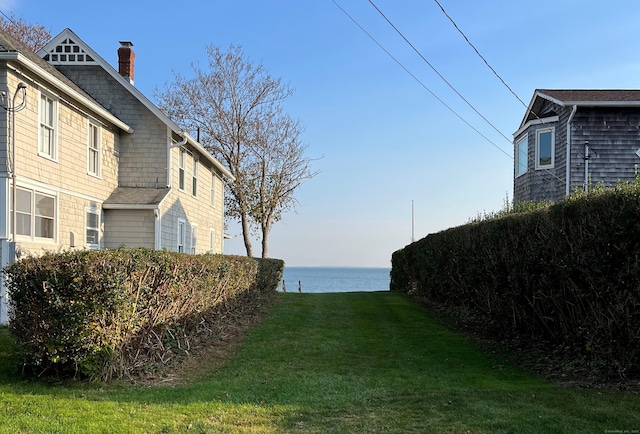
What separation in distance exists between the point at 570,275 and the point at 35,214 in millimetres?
11359

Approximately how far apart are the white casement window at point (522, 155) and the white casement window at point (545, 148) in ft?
2.83

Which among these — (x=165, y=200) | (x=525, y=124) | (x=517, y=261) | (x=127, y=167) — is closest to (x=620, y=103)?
(x=525, y=124)

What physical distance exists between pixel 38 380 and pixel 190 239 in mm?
13710

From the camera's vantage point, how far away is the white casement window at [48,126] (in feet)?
42.0

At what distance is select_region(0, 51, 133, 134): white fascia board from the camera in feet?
36.2

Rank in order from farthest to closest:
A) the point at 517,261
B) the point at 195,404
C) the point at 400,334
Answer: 1. the point at 400,334
2. the point at 517,261
3. the point at 195,404

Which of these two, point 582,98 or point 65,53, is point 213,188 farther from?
point 582,98

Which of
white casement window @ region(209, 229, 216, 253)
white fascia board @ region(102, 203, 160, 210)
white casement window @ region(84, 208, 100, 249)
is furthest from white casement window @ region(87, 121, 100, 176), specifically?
white casement window @ region(209, 229, 216, 253)

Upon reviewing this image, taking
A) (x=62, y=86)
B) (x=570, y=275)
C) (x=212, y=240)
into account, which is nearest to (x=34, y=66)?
(x=62, y=86)

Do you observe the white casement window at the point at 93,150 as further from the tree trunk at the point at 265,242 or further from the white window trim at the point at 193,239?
the tree trunk at the point at 265,242

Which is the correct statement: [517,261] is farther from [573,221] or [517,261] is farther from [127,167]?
[127,167]

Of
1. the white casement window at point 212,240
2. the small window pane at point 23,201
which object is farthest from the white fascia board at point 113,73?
the white casement window at point 212,240

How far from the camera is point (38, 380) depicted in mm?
6805

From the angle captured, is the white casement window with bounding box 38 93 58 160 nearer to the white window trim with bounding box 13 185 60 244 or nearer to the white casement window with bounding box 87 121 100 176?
the white window trim with bounding box 13 185 60 244
